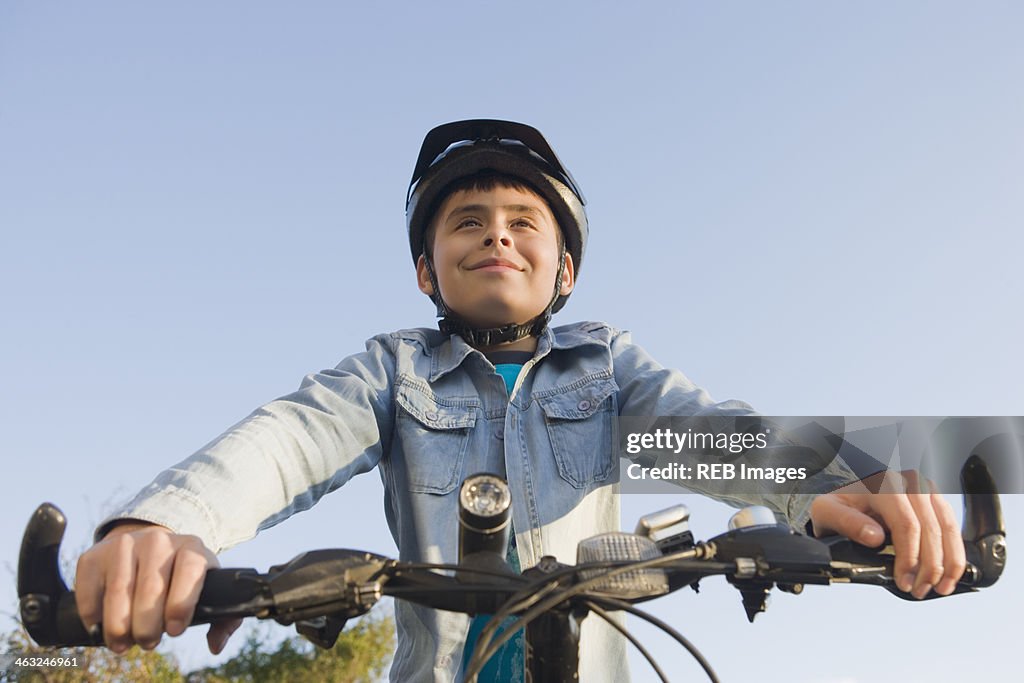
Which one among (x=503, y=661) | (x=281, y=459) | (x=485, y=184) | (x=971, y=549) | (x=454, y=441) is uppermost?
(x=485, y=184)

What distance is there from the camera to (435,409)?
9.33ft

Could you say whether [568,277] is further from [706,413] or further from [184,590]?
[184,590]

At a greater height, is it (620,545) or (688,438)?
(688,438)

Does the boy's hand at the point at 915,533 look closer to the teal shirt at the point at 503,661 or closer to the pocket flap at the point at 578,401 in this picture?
the teal shirt at the point at 503,661

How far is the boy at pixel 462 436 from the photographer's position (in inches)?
65.4

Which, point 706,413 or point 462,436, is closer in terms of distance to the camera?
point 706,413

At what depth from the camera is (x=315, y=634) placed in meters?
1.52

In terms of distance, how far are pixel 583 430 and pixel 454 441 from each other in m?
0.42

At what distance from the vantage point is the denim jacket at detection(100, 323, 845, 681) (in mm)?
2307

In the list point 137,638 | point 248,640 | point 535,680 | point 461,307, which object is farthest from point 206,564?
point 248,640

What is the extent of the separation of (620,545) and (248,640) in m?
23.0

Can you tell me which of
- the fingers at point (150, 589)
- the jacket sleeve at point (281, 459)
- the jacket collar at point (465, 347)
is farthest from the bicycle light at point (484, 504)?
the jacket collar at point (465, 347)

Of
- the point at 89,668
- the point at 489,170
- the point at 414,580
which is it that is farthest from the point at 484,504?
the point at 89,668

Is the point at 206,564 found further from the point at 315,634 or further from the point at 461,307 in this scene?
the point at 461,307
